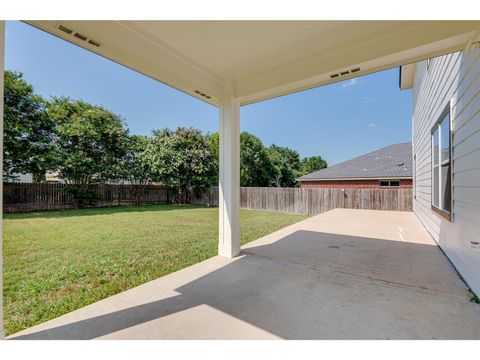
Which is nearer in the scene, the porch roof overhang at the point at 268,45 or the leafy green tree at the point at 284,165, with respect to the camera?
the porch roof overhang at the point at 268,45

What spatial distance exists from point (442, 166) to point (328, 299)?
10.8ft

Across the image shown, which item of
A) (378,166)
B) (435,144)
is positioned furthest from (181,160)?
(378,166)

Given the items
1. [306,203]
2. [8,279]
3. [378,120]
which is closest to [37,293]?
[8,279]

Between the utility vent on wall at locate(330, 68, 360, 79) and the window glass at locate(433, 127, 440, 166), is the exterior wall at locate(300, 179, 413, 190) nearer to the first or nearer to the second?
the window glass at locate(433, 127, 440, 166)

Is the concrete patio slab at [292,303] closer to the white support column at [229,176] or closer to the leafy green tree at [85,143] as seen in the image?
the white support column at [229,176]

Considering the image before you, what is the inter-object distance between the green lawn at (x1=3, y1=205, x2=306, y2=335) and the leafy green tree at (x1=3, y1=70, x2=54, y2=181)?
460 centimetres

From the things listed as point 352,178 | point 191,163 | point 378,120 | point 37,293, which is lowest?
point 37,293

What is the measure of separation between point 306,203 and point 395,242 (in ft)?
22.3

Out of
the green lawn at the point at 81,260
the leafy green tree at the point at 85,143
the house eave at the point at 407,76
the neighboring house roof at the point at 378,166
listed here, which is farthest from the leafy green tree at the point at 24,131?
the neighboring house roof at the point at 378,166

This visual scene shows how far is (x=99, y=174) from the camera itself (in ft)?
39.4

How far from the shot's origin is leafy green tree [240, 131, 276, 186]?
24000mm

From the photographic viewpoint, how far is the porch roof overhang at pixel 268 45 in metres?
2.09

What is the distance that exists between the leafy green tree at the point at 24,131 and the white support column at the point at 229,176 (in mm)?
10427
